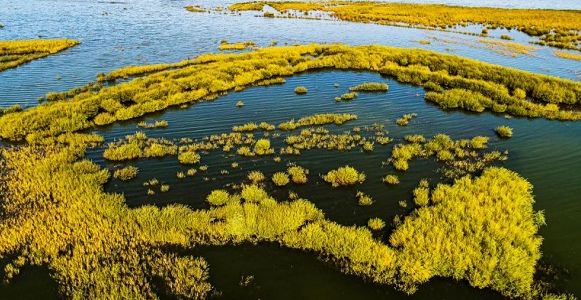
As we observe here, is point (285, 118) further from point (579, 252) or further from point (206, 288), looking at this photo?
point (579, 252)

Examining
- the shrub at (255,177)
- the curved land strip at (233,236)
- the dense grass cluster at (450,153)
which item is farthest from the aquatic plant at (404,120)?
the shrub at (255,177)

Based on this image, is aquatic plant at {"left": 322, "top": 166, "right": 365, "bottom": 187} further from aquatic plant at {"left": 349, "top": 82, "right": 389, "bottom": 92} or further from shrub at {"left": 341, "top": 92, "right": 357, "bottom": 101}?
aquatic plant at {"left": 349, "top": 82, "right": 389, "bottom": 92}

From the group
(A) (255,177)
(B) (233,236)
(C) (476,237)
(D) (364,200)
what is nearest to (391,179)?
(D) (364,200)

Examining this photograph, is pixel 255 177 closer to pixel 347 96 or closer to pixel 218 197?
pixel 218 197

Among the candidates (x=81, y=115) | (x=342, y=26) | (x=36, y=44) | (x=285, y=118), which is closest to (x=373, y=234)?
(x=285, y=118)

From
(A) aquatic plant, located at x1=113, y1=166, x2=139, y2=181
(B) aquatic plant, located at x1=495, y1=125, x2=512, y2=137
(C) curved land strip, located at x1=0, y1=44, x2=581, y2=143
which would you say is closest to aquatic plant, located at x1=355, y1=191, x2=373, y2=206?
(A) aquatic plant, located at x1=113, y1=166, x2=139, y2=181

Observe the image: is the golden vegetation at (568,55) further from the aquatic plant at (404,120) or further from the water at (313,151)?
the aquatic plant at (404,120)

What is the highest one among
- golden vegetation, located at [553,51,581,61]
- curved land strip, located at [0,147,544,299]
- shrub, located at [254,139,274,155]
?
golden vegetation, located at [553,51,581,61]
